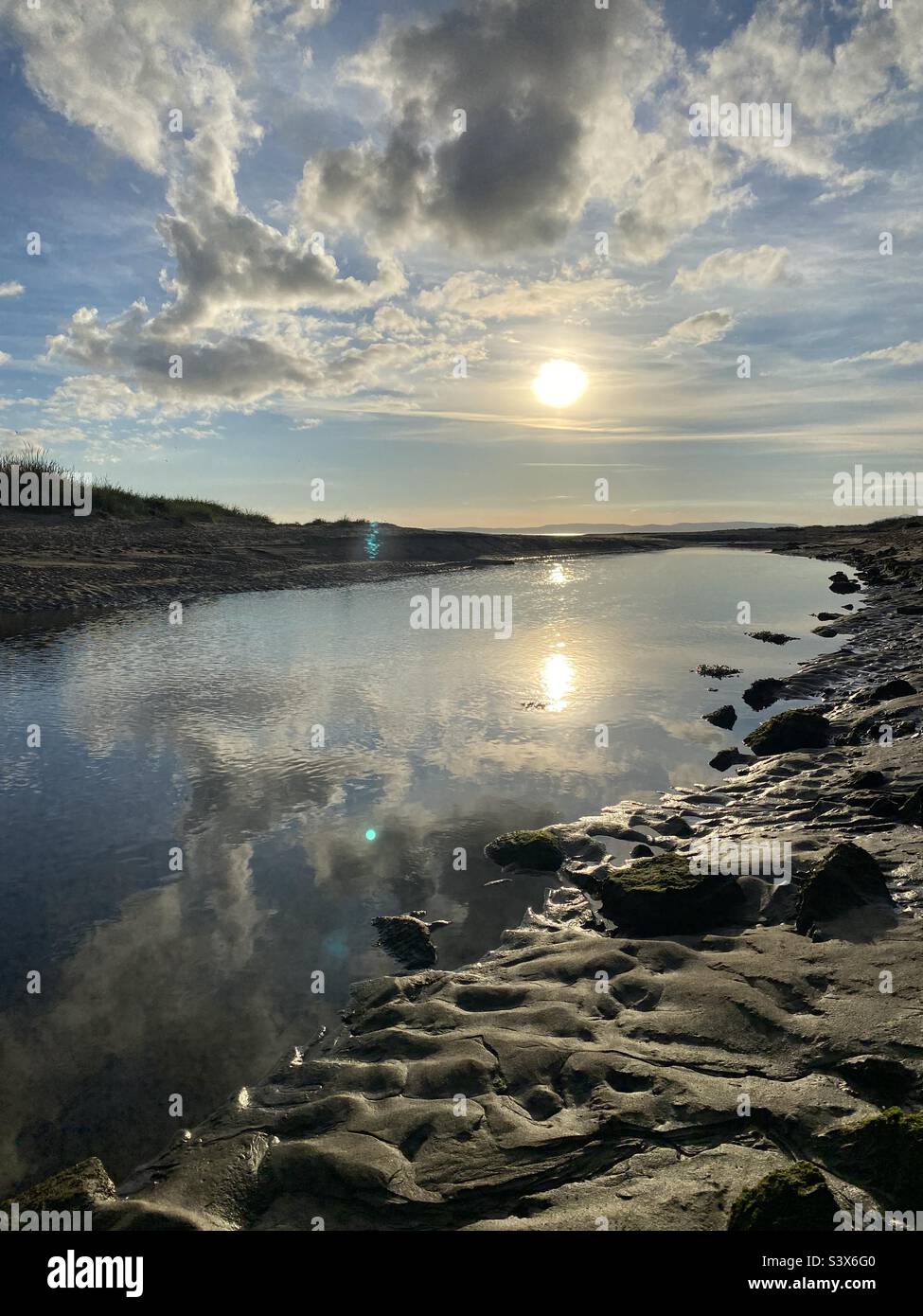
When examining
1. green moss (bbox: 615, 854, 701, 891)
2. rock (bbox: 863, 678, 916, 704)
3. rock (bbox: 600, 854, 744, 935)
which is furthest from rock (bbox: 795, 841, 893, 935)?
rock (bbox: 863, 678, 916, 704)

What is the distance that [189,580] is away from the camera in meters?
39.2

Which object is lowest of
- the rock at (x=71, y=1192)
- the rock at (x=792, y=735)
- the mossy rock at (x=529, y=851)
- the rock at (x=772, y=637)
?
the rock at (x=71, y=1192)

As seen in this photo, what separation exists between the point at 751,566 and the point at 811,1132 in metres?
68.1

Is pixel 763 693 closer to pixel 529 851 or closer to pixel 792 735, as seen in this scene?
pixel 792 735

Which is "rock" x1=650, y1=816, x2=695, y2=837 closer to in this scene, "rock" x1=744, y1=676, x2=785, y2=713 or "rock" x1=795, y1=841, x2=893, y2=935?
"rock" x1=795, y1=841, x2=893, y2=935

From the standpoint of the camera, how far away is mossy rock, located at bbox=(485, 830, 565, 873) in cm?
952

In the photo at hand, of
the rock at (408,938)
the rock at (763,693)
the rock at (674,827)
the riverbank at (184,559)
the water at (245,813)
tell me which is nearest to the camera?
the water at (245,813)

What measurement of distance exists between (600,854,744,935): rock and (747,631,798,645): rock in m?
20.9

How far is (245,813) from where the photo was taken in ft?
35.4

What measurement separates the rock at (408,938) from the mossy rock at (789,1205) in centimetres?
397

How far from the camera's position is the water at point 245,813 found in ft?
19.7

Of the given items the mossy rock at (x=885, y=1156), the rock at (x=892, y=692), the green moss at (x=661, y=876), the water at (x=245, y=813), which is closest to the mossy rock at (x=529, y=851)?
the water at (x=245, y=813)

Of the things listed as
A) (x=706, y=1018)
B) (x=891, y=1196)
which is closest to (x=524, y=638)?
(x=706, y=1018)

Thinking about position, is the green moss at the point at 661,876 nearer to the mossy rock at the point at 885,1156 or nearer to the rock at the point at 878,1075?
the rock at the point at 878,1075
